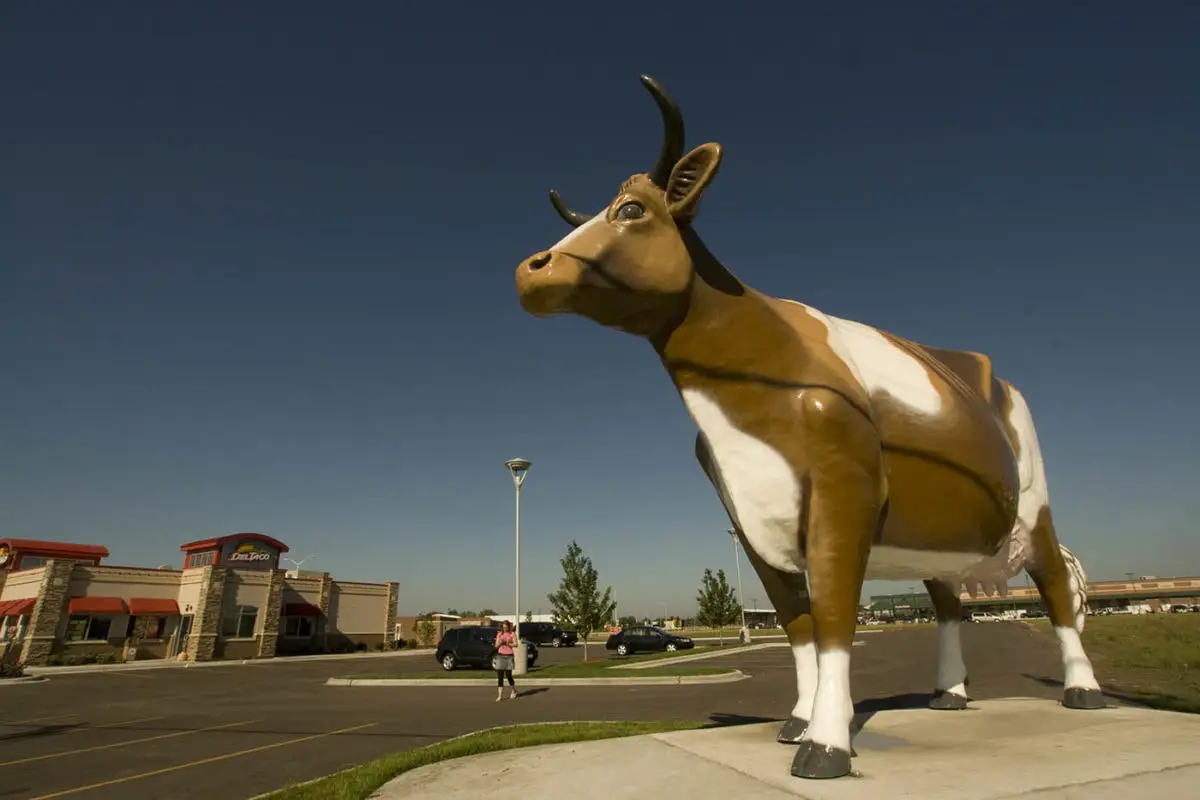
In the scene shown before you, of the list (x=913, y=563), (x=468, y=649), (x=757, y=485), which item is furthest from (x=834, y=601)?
(x=468, y=649)

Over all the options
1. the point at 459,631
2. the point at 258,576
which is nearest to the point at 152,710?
the point at 459,631

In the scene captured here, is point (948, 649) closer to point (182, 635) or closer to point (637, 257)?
point (637, 257)

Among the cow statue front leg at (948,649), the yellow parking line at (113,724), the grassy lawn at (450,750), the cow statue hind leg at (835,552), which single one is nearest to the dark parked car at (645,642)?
the yellow parking line at (113,724)

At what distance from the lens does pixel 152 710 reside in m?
13.4

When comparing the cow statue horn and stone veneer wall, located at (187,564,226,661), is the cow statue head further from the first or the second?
stone veneer wall, located at (187,564,226,661)

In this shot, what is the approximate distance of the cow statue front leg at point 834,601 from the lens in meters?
3.23

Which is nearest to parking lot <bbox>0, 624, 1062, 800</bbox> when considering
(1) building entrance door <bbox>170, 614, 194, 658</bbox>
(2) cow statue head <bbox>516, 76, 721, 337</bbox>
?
(2) cow statue head <bbox>516, 76, 721, 337</bbox>

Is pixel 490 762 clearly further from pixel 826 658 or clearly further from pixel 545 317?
pixel 545 317

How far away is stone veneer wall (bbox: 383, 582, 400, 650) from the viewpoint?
136 ft

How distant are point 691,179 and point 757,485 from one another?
1.83 metres

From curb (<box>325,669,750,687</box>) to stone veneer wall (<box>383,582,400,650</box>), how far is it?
2422cm

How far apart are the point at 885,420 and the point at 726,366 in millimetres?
1045

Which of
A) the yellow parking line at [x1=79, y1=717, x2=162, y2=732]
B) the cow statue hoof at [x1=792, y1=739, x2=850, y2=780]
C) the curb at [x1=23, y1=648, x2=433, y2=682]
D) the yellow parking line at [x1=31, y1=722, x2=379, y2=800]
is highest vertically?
the curb at [x1=23, y1=648, x2=433, y2=682]

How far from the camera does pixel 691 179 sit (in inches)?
153
